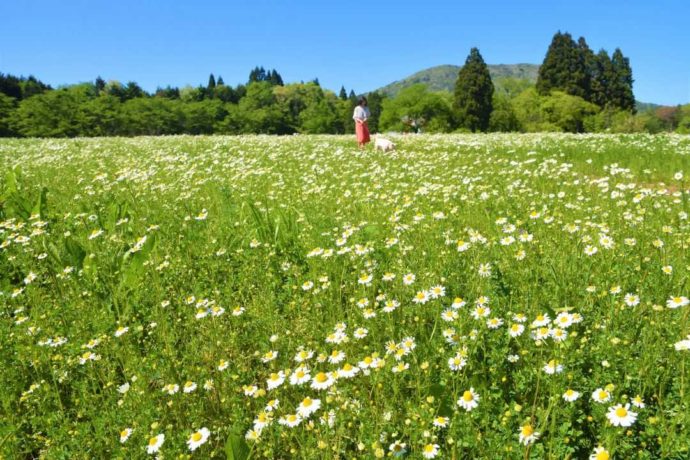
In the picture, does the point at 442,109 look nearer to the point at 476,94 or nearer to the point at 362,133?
the point at 476,94

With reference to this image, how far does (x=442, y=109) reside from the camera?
256ft

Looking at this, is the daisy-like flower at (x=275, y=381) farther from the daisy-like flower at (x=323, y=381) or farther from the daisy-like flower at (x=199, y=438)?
Answer: the daisy-like flower at (x=199, y=438)

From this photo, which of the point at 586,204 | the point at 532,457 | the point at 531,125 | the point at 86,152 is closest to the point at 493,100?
the point at 531,125

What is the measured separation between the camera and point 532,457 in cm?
184

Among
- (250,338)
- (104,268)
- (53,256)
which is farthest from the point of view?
(53,256)

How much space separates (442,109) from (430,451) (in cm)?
8110

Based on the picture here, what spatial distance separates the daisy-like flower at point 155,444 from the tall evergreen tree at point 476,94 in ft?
222

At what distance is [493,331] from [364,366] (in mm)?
880

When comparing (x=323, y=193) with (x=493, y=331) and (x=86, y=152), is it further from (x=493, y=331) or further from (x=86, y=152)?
(x=86, y=152)

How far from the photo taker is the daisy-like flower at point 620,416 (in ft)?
5.63

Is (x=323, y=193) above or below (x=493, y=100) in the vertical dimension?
below

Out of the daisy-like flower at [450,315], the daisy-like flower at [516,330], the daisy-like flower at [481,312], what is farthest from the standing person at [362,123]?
the daisy-like flower at [516,330]

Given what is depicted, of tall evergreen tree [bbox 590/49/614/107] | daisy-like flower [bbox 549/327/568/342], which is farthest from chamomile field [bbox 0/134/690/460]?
tall evergreen tree [bbox 590/49/614/107]

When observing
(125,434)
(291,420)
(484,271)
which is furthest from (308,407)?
(484,271)
